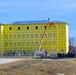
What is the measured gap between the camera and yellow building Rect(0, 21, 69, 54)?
11769 centimetres

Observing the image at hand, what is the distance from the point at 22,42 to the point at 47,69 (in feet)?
284

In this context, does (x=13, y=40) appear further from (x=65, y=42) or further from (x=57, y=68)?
(x=57, y=68)

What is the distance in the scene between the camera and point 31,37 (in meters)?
119

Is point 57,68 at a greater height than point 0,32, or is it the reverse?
point 0,32

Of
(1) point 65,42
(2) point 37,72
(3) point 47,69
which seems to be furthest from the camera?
(1) point 65,42

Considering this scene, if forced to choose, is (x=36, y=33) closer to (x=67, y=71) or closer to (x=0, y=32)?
(x=0, y=32)

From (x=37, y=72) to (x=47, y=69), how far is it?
7.35 feet

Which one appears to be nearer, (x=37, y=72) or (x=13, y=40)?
(x=37, y=72)

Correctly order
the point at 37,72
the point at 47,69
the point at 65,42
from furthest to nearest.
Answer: the point at 65,42
the point at 47,69
the point at 37,72

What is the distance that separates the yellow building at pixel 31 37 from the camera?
117688 mm

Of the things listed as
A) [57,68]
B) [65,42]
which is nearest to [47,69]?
[57,68]

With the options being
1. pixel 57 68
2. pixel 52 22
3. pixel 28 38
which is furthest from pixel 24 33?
pixel 57 68

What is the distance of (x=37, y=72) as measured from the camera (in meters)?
30.9

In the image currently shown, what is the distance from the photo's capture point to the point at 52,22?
404 feet
